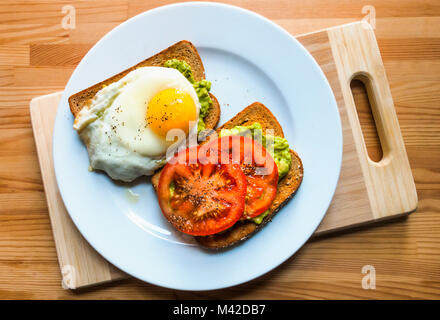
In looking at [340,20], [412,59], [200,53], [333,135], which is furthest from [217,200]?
[412,59]

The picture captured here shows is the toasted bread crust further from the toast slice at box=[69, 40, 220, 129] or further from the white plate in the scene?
the toast slice at box=[69, 40, 220, 129]

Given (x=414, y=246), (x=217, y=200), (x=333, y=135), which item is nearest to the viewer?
(x=217, y=200)

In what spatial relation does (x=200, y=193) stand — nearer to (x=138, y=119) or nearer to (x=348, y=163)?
(x=138, y=119)

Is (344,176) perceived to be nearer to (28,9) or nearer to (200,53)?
(200,53)

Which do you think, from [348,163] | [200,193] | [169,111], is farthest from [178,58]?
[348,163]

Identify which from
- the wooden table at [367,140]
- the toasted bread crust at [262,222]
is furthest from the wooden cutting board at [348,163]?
the toasted bread crust at [262,222]

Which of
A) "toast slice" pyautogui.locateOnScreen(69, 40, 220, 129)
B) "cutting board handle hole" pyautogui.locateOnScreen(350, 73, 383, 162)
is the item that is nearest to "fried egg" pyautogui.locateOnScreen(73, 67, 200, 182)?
"toast slice" pyautogui.locateOnScreen(69, 40, 220, 129)
